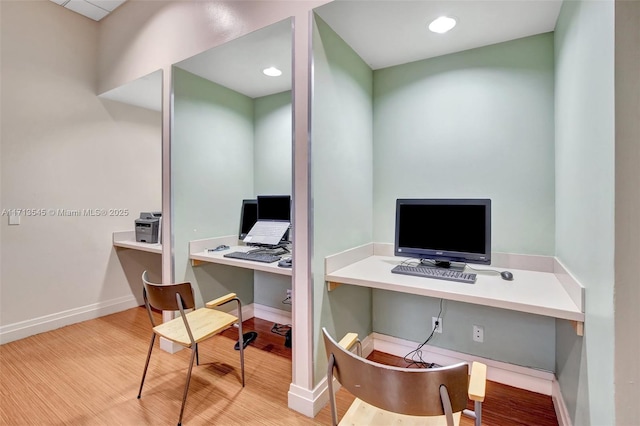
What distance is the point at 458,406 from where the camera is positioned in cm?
92

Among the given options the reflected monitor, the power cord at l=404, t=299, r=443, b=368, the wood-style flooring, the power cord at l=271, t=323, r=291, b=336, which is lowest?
the wood-style flooring

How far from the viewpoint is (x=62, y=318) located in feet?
9.96

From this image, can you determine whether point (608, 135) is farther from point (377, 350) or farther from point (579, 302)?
point (377, 350)

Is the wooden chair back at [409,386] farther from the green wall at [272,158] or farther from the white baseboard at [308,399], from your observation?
the green wall at [272,158]

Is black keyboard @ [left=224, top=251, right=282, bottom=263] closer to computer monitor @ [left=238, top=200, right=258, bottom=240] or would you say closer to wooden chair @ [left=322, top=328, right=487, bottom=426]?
computer monitor @ [left=238, top=200, right=258, bottom=240]

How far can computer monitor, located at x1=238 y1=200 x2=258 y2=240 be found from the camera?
9.71 ft

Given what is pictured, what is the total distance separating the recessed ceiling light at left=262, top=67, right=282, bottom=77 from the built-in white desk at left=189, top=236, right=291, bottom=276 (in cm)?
157

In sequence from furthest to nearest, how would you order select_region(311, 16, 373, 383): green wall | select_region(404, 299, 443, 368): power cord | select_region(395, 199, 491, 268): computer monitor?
select_region(404, 299, 443, 368): power cord < select_region(395, 199, 491, 268): computer monitor < select_region(311, 16, 373, 383): green wall

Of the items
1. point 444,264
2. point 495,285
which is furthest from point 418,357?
point 495,285

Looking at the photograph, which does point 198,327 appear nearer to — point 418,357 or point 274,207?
point 274,207

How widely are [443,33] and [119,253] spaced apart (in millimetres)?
3860

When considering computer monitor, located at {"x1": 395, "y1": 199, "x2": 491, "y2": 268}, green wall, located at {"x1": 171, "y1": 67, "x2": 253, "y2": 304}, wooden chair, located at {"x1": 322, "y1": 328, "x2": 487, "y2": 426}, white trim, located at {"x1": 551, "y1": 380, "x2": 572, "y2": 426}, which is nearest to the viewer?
wooden chair, located at {"x1": 322, "y1": 328, "x2": 487, "y2": 426}

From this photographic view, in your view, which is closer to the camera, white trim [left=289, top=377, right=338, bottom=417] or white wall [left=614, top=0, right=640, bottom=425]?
white wall [left=614, top=0, right=640, bottom=425]

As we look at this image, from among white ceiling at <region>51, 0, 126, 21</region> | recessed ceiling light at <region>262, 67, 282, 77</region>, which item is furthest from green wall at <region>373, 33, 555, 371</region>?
white ceiling at <region>51, 0, 126, 21</region>
